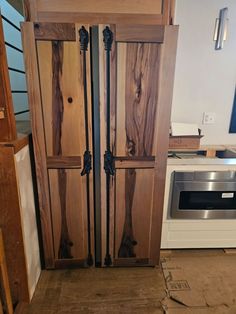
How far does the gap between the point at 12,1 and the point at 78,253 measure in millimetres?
1940

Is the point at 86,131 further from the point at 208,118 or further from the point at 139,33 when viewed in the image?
the point at 208,118

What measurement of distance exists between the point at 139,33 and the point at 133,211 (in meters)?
1.22

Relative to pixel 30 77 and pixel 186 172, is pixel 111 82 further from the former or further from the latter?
pixel 186 172

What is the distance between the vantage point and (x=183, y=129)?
2.04 m

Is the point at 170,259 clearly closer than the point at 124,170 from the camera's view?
No

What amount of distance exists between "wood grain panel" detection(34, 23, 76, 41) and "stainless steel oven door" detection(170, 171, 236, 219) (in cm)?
124

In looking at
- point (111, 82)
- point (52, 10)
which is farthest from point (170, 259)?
point (52, 10)

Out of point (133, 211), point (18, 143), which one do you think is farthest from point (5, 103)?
point (133, 211)

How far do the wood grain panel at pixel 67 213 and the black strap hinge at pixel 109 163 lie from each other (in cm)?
21

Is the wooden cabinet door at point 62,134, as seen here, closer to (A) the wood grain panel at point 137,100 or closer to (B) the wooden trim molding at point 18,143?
(B) the wooden trim molding at point 18,143

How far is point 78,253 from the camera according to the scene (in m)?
1.73

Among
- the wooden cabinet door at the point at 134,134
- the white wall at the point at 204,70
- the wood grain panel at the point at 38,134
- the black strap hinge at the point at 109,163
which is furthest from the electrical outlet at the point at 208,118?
the wood grain panel at the point at 38,134

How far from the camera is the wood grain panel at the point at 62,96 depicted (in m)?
1.28

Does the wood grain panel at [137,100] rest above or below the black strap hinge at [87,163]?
above
